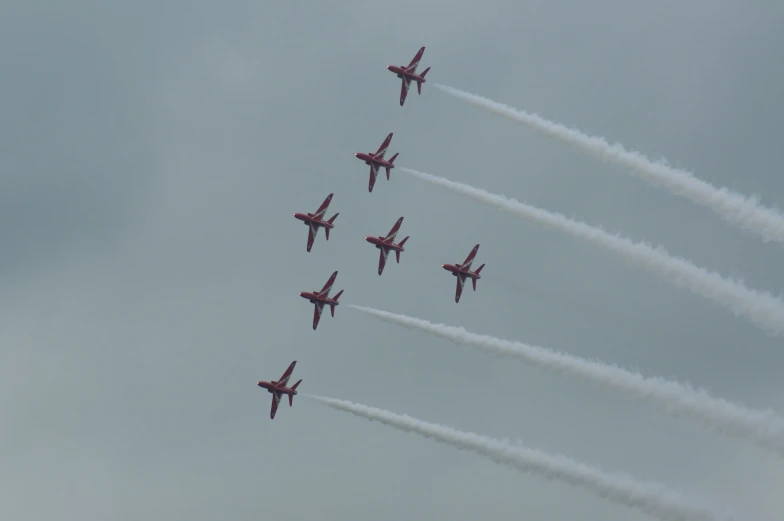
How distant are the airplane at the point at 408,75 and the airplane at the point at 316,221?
10773 millimetres

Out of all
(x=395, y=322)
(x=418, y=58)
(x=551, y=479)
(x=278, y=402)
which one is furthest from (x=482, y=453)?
(x=418, y=58)

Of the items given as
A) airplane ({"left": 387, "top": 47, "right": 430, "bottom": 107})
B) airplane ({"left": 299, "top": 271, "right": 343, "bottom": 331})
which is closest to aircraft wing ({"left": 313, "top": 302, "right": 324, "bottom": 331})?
airplane ({"left": 299, "top": 271, "right": 343, "bottom": 331})

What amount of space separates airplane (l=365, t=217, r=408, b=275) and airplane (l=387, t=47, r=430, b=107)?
10.3m

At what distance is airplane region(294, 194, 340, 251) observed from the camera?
391 feet

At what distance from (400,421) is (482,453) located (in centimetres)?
774

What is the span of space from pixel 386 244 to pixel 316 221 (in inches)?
261

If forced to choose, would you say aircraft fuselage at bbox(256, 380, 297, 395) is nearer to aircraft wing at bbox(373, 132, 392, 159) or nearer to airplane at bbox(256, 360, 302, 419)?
airplane at bbox(256, 360, 302, 419)

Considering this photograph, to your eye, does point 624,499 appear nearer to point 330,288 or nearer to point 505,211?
point 505,211

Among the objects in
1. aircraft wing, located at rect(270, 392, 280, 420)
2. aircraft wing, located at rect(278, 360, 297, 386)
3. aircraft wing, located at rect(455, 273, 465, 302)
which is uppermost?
aircraft wing, located at rect(455, 273, 465, 302)

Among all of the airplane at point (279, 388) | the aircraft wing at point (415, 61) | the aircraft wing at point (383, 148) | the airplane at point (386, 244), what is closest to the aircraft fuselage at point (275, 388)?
the airplane at point (279, 388)

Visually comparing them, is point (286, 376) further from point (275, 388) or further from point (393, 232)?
point (393, 232)

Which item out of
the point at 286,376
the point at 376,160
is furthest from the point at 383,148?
the point at 286,376

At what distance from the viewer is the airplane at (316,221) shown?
119250mm

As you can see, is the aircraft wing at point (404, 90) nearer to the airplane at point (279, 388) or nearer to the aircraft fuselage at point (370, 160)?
the aircraft fuselage at point (370, 160)
